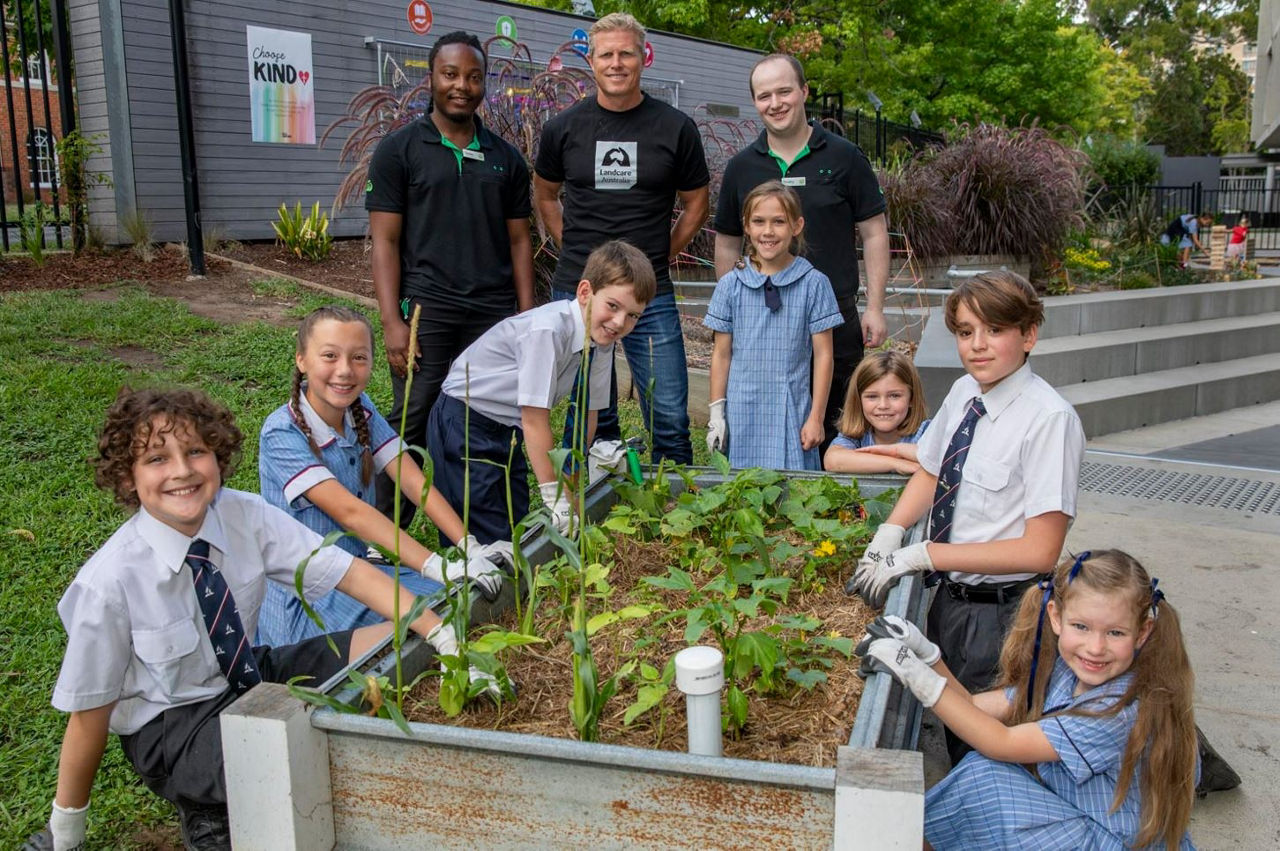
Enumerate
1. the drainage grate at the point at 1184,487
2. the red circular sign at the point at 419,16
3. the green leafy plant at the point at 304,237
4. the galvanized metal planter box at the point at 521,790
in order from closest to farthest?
the galvanized metal planter box at the point at 521,790 < the drainage grate at the point at 1184,487 < the green leafy plant at the point at 304,237 < the red circular sign at the point at 419,16

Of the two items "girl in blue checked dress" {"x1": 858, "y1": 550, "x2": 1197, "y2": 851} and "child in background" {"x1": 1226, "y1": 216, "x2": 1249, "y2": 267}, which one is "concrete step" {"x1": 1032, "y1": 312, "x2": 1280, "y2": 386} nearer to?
"child in background" {"x1": 1226, "y1": 216, "x2": 1249, "y2": 267}

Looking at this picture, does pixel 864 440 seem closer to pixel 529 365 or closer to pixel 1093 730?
pixel 529 365

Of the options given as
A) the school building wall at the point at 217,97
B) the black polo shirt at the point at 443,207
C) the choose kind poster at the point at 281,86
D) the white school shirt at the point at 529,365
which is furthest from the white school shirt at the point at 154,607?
the choose kind poster at the point at 281,86

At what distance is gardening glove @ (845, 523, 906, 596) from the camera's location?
2564 mm

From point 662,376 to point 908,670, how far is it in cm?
224

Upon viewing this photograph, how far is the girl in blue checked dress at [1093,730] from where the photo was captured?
1.95m

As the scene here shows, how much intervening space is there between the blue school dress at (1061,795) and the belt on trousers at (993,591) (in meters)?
0.52

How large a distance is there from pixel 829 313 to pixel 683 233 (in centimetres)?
83

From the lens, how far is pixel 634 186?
3.96m

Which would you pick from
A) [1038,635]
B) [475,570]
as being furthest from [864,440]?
[475,570]

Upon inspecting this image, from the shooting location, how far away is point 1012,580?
2.60 meters

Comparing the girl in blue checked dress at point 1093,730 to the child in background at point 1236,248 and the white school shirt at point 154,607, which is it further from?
the child in background at point 1236,248

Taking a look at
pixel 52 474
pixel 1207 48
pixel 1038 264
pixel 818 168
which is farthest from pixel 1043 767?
pixel 1207 48

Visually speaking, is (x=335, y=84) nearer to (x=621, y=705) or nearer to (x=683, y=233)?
(x=683, y=233)
